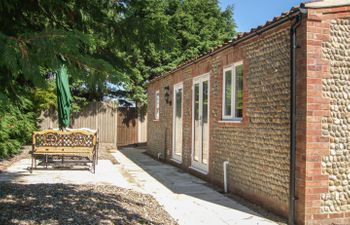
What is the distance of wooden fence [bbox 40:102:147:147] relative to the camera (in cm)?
1956

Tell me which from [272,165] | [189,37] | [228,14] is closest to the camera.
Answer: [272,165]

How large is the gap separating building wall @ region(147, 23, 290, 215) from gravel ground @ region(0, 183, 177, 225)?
1.74m

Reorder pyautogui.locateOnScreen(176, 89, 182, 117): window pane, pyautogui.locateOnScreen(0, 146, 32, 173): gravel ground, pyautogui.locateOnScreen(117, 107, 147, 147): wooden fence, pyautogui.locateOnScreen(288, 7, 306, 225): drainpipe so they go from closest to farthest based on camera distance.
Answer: pyautogui.locateOnScreen(288, 7, 306, 225): drainpipe
pyautogui.locateOnScreen(0, 146, 32, 173): gravel ground
pyautogui.locateOnScreen(176, 89, 182, 117): window pane
pyautogui.locateOnScreen(117, 107, 147, 147): wooden fence

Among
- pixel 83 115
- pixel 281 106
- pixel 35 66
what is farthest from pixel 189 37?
pixel 35 66

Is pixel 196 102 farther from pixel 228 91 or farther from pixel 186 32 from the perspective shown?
pixel 186 32

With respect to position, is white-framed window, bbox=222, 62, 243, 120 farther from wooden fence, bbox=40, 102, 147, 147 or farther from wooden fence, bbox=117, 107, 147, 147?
wooden fence, bbox=117, 107, 147, 147

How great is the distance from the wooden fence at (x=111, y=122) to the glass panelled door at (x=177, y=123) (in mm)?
7822

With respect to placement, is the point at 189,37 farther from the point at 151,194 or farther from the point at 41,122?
the point at 151,194

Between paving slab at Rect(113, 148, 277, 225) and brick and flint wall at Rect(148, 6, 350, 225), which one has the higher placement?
brick and flint wall at Rect(148, 6, 350, 225)

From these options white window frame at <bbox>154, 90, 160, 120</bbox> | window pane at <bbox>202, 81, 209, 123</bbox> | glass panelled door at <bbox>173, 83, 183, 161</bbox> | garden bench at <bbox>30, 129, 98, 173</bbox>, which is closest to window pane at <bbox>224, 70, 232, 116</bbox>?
window pane at <bbox>202, 81, 209, 123</bbox>

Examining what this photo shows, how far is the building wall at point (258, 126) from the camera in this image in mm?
5902

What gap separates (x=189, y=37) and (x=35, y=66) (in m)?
21.6

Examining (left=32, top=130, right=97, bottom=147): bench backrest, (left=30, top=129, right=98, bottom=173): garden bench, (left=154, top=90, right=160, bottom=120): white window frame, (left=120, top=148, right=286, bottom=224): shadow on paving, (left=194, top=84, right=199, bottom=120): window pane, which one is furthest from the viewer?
(left=154, top=90, right=160, bottom=120): white window frame

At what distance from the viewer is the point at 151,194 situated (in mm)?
7488
